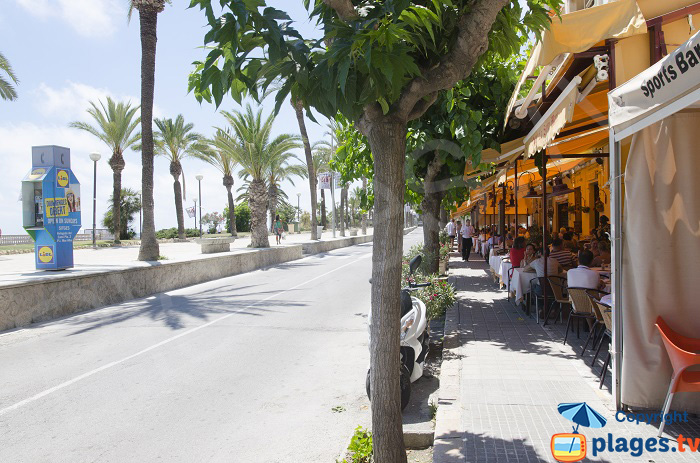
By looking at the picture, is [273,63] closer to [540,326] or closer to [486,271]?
[540,326]

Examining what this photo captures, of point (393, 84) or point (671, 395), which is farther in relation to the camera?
point (671, 395)

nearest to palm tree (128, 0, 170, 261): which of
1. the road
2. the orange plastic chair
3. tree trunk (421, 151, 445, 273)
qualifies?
the road

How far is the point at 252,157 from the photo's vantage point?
2702cm

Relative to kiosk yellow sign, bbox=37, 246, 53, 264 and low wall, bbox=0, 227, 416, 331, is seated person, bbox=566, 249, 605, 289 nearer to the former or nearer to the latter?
low wall, bbox=0, 227, 416, 331

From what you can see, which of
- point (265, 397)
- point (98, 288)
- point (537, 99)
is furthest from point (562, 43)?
point (98, 288)

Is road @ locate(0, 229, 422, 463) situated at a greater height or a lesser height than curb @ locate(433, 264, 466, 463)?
lesser

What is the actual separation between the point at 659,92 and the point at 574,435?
8.53 ft

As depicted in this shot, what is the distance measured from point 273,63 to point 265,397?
13.0 ft

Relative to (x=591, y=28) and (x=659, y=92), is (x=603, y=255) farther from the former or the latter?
(x=659, y=92)

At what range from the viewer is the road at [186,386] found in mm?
4488

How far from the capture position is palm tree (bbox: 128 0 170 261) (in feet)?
58.0

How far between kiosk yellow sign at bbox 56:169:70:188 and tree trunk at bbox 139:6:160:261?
3686 millimetres

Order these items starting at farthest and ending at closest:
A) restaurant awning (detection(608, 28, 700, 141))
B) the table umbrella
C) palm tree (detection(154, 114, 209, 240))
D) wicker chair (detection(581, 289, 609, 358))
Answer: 1. palm tree (detection(154, 114, 209, 240))
2. wicker chair (detection(581, 289, 609, 358))
3. the table umbrella
4. restaurant awning (detection(608, 28, 700, 141))

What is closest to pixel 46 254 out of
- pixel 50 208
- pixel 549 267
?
pixel 50 208
